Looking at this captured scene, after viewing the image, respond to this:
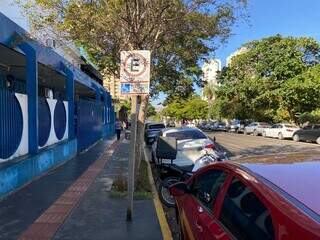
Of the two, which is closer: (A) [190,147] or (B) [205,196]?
(B) [205,196]

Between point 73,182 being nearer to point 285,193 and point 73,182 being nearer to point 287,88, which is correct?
point 285,193

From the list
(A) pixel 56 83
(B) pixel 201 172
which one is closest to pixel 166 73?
(A) pixel 56 83

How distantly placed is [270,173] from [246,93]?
53.9 meters

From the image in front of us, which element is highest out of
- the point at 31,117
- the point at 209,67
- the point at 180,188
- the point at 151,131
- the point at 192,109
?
the point at 209,67

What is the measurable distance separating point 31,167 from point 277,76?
4405 cm

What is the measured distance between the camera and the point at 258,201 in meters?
3.81

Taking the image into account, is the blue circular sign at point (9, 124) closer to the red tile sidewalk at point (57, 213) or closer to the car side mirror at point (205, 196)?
the red tile sidewalk at point (57, 213)

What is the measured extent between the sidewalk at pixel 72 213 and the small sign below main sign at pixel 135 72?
212 cm

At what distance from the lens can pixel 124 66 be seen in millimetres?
9109

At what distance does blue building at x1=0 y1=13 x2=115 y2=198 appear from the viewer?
12148mm

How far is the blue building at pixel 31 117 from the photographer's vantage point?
39.9 feet

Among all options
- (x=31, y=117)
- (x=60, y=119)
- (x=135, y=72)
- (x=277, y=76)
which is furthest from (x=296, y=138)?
(x=135, y=72)

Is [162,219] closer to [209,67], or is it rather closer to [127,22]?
[127,22]

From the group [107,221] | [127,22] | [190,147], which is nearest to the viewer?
[107,221]
